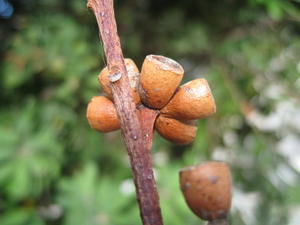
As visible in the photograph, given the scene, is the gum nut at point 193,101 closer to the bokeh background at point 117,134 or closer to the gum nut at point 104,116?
the gum nut at point 104,116

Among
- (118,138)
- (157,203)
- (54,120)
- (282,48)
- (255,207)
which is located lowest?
(255,207)

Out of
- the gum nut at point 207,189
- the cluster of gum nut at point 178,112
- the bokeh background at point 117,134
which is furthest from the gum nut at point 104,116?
the bokeh background at point 117,134

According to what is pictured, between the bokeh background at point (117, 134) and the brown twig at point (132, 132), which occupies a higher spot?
the brown twig at point (132, 132)

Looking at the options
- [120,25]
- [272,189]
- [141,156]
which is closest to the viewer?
[141,156]

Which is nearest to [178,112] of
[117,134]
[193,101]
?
[193,101]

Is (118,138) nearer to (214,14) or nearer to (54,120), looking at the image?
(54,120)

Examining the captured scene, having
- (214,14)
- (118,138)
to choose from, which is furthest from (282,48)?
(118,138)

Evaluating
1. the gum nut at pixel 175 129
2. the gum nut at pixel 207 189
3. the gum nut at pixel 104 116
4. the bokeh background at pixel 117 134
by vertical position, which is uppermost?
the gum nut at pixel 104 116
